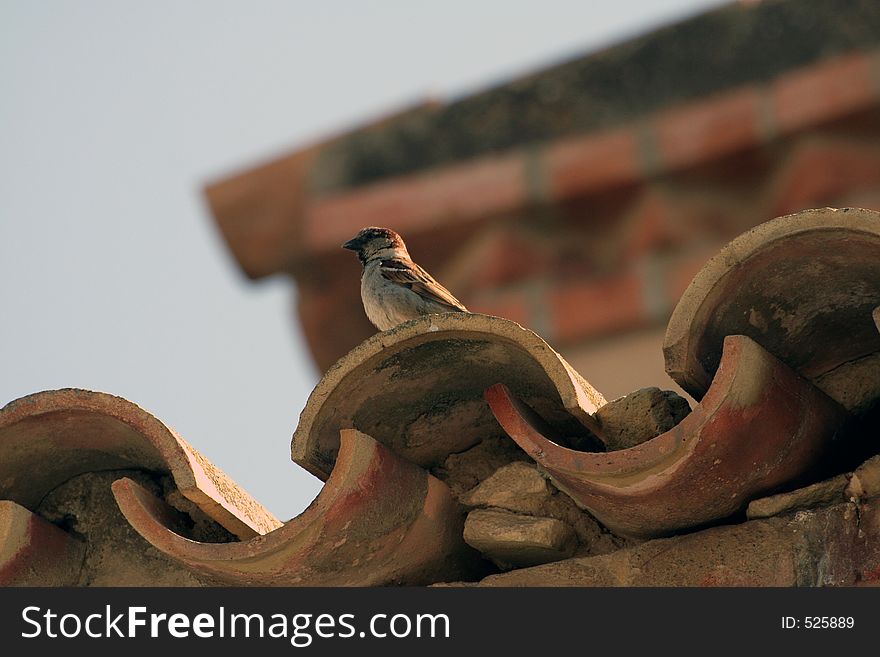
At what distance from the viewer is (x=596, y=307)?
7.88 m

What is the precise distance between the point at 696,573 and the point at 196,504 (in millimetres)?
940

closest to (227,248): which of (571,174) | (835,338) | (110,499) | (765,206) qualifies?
(571,174)

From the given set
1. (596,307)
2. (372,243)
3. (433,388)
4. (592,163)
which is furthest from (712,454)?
(592,163)

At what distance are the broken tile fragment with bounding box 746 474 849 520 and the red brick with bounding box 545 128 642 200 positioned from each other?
17.7 ft

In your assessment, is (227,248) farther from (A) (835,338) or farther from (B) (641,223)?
(A) (835,338)

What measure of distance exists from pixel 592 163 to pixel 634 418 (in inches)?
211

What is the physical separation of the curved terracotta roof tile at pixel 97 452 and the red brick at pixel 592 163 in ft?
16.3

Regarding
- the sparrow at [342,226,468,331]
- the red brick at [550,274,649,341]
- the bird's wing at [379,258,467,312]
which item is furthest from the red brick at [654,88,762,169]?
the bird's wing at [379,258,467,312]

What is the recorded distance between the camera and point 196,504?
316cm

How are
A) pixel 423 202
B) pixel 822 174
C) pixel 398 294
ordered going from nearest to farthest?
1. pixel 398 294
2. pixel 822 174
3. pixel 423 202

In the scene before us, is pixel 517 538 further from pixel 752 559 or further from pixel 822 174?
pixel 822 174

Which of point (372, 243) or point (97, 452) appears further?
point (372, 243)

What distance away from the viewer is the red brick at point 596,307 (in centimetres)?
778

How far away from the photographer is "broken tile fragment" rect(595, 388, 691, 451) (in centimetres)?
297
